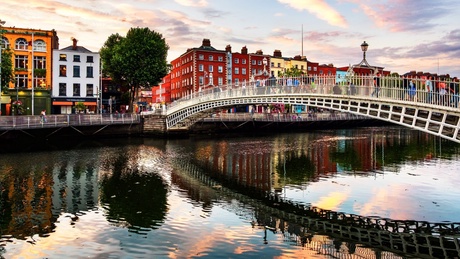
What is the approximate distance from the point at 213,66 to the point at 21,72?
3537cm

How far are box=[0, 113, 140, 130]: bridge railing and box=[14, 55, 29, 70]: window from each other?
16.4 meters

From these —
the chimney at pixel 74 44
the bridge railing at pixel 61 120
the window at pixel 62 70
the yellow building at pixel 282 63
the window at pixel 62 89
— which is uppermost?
the yellow building at pixel 282 63

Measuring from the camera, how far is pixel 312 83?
26391 millimetres

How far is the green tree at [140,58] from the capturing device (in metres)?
53.0

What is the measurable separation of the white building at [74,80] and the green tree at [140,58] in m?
3.37

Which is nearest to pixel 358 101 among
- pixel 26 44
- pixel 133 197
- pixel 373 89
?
pixel 373 89

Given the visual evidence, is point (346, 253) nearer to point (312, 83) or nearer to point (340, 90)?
point (340, 90)

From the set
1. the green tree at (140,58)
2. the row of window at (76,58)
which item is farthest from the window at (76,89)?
the green tree at (140,58)

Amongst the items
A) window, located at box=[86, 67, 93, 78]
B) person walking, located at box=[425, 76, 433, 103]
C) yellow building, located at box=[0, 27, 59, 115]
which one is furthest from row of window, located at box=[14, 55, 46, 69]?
person walking, located at box=[425, 76, 433, 103]

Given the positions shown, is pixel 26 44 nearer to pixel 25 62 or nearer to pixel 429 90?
pixel 25 62

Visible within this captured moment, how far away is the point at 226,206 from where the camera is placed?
16.7 meters

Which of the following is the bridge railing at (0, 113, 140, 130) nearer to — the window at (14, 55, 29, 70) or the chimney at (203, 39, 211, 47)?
the window at (14, 55, 29, 70)

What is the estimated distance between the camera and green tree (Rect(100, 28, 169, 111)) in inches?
2087

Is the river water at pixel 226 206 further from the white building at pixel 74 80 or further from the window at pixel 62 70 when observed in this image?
the window at pixel 62 70
